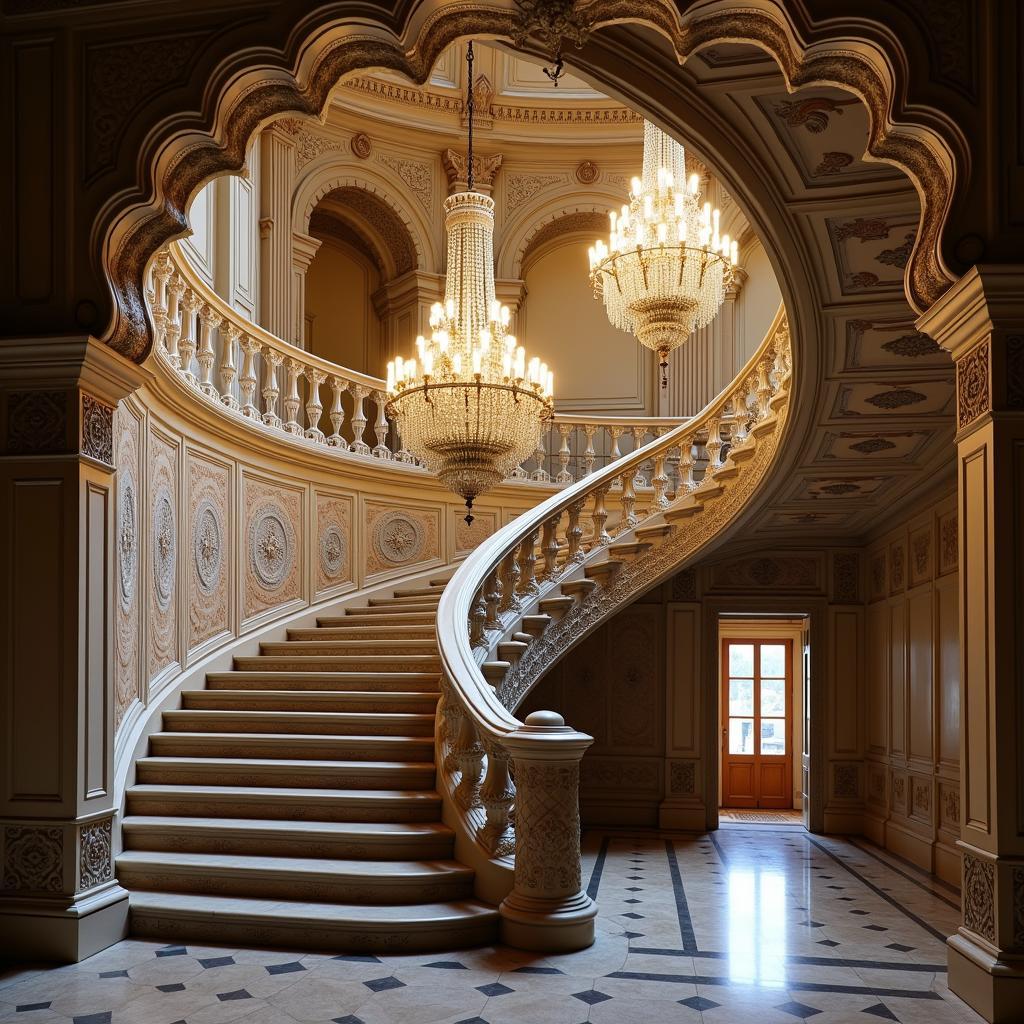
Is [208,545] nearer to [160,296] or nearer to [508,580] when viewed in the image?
[160,296]

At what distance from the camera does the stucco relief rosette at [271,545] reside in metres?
9.05

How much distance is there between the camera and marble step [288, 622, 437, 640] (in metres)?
8.70

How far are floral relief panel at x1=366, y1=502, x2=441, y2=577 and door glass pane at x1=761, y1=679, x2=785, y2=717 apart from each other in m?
5.58

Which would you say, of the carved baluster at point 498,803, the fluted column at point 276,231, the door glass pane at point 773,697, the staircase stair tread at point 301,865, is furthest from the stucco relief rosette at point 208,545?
the door glass pane at point 773,697

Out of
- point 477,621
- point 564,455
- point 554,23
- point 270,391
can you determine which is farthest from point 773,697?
point 554,23

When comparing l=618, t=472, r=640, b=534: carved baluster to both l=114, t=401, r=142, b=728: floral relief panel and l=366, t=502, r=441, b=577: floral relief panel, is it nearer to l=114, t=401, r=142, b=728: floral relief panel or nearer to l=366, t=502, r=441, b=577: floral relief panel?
l=366, t=502, r=441, b=577: floral relief panel

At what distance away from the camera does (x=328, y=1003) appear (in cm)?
437

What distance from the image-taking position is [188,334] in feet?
26.2

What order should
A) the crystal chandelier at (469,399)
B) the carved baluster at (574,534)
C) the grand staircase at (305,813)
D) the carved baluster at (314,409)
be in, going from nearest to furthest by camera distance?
the grand staircase at (305,813) < the crystal chandelier at (469,399) < the carved baluster at (574,534) < the carved baluster at (314,409)

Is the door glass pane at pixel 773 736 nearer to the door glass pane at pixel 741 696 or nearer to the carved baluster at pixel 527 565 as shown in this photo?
the door glass pane at pixel 741 696

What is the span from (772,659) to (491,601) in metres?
7.69

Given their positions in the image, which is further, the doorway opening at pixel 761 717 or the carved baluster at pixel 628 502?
the doorway opening at pixel 761 717

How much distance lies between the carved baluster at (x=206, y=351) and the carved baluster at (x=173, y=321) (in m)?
0.38

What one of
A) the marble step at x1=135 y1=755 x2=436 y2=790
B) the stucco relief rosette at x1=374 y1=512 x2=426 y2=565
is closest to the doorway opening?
the stucco relief rosette at x1=374 y1=512 x2=426 y2=565
